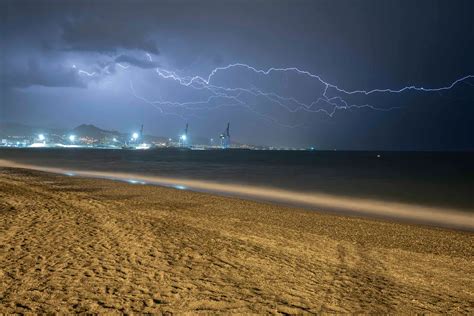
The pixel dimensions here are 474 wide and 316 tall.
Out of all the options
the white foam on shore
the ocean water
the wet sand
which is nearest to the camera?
the wet sand

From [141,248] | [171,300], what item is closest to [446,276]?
[171,300]

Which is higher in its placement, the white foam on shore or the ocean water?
the ocean water

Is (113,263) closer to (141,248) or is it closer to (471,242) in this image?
(141,248)

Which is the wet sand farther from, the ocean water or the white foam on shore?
the ocean water

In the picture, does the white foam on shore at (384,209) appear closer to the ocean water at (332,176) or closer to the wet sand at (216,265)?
the ocean water at (332,176)

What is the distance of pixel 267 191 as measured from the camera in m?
27.6

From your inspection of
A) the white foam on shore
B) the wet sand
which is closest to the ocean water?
the white foam on shore

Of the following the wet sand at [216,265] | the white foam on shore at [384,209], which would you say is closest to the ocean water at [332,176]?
the white foam on shore at [384,209]

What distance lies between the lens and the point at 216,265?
729cm

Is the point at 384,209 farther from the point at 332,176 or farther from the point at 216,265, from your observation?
the point at 332,176

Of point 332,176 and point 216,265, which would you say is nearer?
point 216,265

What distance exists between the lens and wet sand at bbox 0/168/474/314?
561cm

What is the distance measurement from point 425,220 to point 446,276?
11072 mm

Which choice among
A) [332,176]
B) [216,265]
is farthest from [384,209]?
[332,176]
